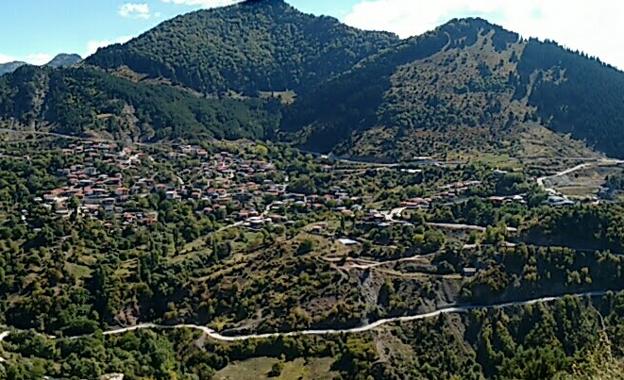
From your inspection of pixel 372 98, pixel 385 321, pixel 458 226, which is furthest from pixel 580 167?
pixel 385 321

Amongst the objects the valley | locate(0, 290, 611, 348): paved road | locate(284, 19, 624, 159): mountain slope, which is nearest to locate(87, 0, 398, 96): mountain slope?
the valley

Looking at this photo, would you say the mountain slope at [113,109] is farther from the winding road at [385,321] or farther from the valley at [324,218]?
the winding road at [385,321]

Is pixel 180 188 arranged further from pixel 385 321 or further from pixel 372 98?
pixel 385 321

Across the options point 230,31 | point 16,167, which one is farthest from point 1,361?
point 230,31

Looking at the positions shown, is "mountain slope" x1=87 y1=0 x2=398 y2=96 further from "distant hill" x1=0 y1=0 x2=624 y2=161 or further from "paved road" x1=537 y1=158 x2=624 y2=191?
"paved road" x1=537 y1=158 x2=624 y2=191

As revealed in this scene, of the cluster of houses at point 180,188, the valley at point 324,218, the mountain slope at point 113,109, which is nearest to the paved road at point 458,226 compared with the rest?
the valley at point 324,218

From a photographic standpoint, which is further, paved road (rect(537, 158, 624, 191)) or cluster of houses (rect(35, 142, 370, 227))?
paved road (rect(537, 158, 624, 191))

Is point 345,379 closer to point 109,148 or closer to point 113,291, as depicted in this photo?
point 113,291
